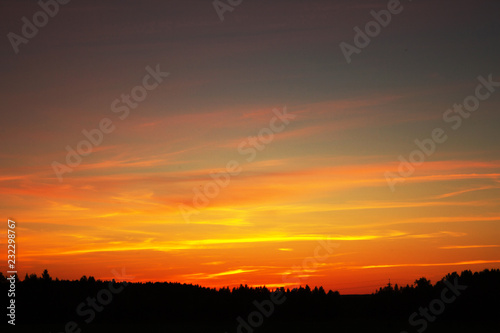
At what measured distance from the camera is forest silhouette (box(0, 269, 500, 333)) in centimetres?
9625

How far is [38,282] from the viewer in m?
122

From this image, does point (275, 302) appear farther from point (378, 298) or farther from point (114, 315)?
point (114, 315)

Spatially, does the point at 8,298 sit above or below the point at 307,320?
above

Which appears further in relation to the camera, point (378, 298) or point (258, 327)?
point (378, 298)

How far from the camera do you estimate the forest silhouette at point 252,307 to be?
96250 mm

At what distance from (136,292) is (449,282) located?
58.0 m

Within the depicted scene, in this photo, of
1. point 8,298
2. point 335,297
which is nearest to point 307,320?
point 335,297

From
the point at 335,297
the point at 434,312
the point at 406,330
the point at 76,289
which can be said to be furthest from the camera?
the point at 76,289

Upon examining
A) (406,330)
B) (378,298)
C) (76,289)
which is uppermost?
(76,289)

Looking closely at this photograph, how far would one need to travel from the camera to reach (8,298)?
365 ft

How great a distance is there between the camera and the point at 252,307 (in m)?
114

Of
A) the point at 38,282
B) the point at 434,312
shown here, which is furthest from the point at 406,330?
the point at 38,282

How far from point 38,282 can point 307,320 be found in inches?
2153

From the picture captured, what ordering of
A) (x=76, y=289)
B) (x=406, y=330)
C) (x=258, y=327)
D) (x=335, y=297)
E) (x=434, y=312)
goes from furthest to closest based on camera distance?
(x=76, y=289), (x=335, y=297), (x=434, y=312), (x=258, y=327), (x=406, y=330)
